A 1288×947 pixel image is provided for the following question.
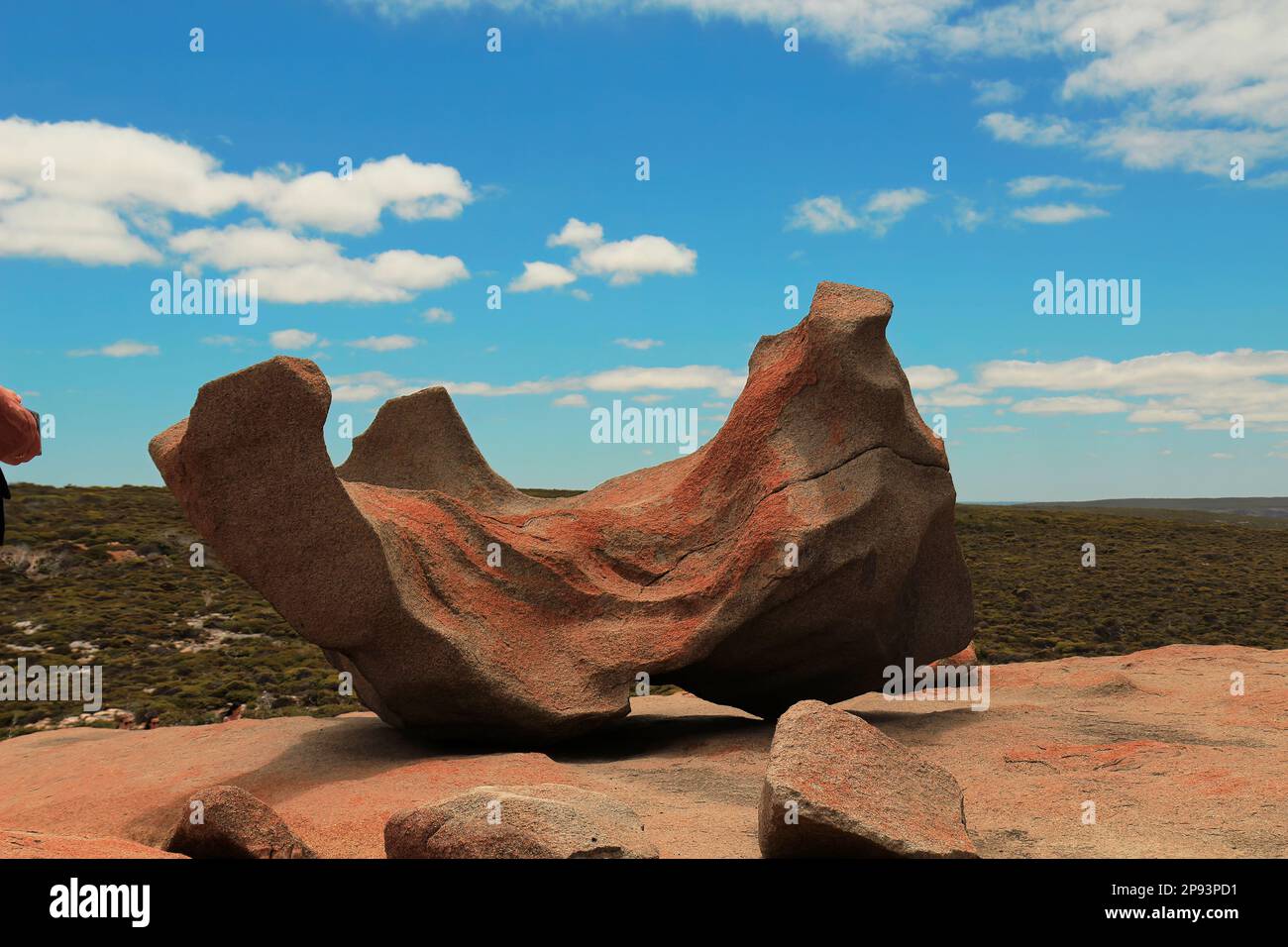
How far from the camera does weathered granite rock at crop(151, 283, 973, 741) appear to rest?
31.0 feet

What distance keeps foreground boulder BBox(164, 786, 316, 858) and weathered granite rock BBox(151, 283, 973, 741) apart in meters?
3.10

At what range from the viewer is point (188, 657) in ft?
64.8

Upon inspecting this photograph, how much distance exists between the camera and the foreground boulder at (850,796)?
636cm

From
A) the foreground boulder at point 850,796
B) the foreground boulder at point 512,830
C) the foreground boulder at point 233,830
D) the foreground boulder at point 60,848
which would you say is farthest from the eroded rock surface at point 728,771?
the foreground boulder at point 233,830

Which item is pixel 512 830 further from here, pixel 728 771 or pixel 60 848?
pixel 728 771

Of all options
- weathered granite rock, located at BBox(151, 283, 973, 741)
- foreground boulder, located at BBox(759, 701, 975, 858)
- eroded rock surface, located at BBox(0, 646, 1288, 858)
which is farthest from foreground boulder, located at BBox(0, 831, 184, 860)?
weathered granite rock, located at BBox(151, 283, 973, 741)

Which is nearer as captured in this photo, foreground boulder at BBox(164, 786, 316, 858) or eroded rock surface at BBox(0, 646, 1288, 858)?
foreground boulder at BBox(164, 786, 316, 858)

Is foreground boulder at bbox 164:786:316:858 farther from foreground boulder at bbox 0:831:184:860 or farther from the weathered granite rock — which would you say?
the weathered granite rock

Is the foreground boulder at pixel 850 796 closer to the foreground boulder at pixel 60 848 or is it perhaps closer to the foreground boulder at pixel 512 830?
the foreground boulder at pixel 512 830

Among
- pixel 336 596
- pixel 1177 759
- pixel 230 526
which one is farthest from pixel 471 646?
pixel 1177 759

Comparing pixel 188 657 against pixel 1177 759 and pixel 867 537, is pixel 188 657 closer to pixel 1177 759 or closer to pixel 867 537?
pixel 867 537

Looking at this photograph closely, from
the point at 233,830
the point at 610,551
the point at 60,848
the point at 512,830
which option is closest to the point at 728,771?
the point at 610,551

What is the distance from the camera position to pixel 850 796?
21.8ft
